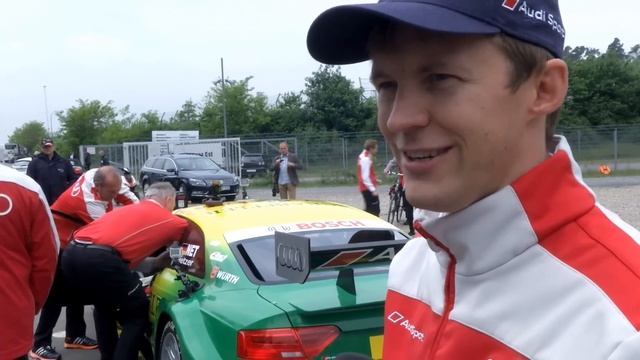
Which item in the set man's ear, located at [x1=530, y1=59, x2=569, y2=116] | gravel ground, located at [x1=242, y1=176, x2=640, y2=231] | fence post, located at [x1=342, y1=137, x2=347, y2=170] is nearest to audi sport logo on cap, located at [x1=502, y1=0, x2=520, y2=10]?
man's ear, located at [x1=530, y1=59, x2=569, y2=116]

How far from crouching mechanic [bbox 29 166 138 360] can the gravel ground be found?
7548mm

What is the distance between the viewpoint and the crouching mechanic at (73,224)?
6391 mm

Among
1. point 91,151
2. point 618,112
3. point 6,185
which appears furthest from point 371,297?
point 618,112

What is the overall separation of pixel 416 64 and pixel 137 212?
465 cm

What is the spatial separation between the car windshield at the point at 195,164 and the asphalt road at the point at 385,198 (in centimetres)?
273

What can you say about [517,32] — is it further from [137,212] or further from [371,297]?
[137,212]

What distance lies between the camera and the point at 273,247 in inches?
185

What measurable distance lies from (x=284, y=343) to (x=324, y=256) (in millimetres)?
547

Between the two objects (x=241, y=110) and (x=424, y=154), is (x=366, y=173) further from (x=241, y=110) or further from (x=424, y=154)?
(x=241, y=110)

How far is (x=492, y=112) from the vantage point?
1.22 meters

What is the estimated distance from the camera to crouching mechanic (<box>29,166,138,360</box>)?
21.0ft

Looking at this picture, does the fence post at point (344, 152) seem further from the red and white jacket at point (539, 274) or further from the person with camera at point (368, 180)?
the red and white jacket at point (539, 274)

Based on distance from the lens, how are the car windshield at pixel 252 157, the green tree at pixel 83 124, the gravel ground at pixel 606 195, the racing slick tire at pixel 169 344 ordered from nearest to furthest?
1. the racing slick tire at pixel 169 344
2. the gravel ground at pixel 606 195
3. the car windshield at pixel 252 157
4. the green tree at pixel 83 124

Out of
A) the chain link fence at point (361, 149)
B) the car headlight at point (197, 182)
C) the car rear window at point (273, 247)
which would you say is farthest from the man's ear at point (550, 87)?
the chain link fence at point (361, 149)
